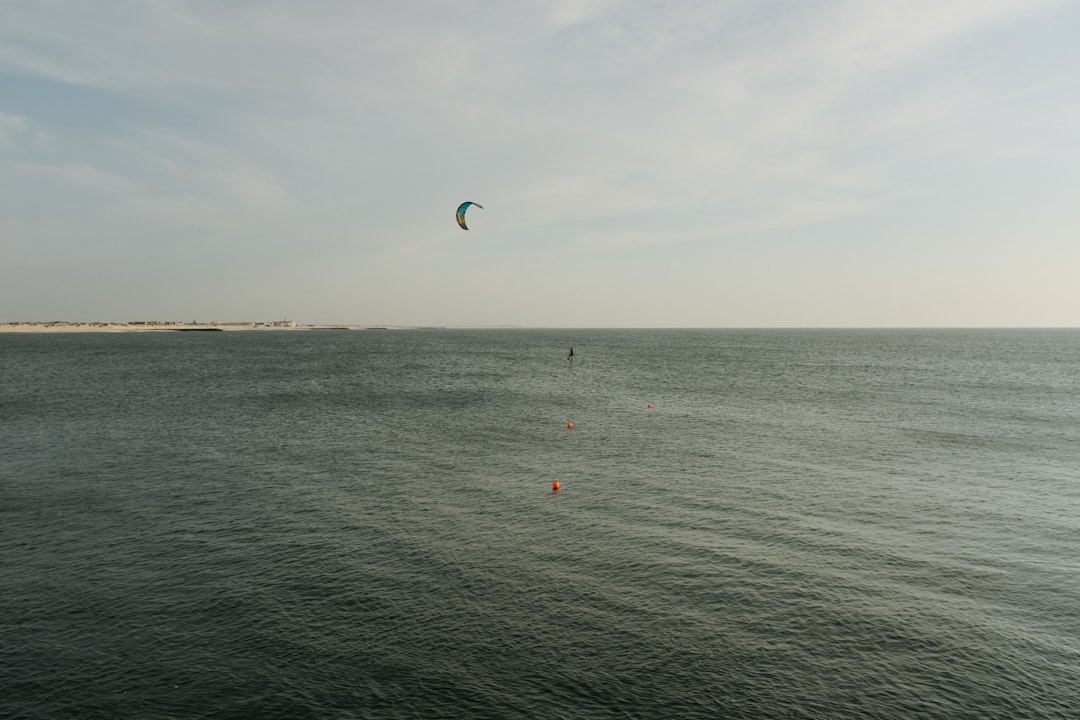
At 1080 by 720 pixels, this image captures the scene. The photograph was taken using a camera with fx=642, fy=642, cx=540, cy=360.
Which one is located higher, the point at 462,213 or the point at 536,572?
the point at 462,213

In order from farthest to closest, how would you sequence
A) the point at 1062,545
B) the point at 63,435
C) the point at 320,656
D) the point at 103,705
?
the point at 63,435 < the point at 1062,545 < the point at 320,656 < the point at 103,705

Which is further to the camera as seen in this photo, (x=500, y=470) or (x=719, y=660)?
(x=500, y=470)

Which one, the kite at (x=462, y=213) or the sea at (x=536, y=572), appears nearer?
the sea at (x=536, y=572)

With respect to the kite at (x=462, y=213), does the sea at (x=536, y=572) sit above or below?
below

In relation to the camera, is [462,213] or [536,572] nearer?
[536,572]

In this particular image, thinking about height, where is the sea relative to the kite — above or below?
below

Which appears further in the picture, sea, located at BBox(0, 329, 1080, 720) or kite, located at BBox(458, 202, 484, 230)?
kite, located at BBox(458, 202, 484, 230)

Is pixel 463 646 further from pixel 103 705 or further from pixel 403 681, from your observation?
pixel 103 705

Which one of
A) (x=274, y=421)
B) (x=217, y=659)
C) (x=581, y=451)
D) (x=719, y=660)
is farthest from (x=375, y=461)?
(x=719, y=660)
